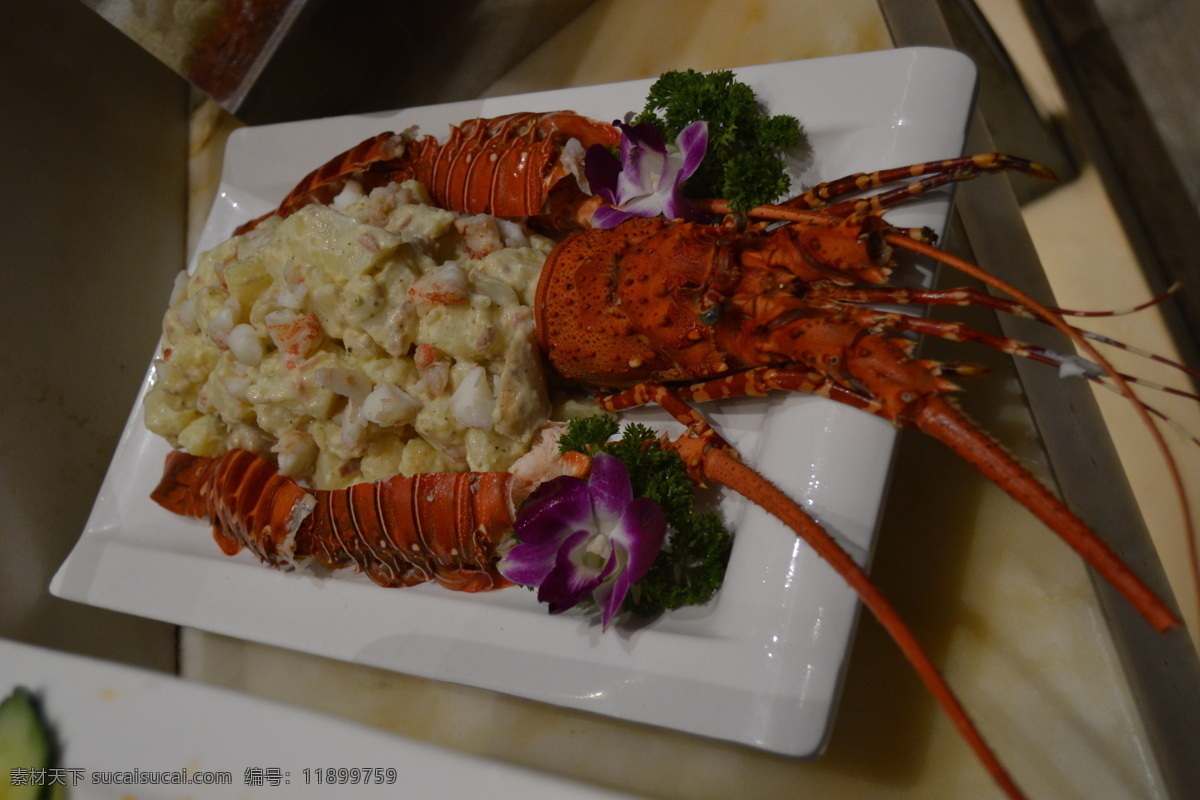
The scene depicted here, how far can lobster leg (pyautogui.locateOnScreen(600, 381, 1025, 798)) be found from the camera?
88 centimetres

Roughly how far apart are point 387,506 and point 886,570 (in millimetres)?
1119

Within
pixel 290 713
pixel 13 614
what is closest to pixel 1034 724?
pixel 290 713

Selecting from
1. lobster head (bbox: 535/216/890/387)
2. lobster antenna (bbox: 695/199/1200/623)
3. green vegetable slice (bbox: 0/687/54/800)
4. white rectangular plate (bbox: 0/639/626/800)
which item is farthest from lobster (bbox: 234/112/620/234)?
green vegetable slice (bbox: 0/687/54/800)

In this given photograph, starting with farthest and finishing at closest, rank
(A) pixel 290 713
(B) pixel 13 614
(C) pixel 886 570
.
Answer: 1. (B) pixel 13 614
2. (C) pixel 886 570
3. (A) pixel 290 713

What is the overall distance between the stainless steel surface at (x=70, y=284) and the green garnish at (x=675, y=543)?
1.85 meters

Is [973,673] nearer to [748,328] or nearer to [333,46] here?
[748,328]

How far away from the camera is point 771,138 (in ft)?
5.36

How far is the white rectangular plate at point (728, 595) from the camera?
125cm

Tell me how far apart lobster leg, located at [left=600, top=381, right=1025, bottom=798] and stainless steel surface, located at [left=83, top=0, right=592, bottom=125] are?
1.62 meters

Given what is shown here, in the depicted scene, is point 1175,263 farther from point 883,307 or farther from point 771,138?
point 771,138

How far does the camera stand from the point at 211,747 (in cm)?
135

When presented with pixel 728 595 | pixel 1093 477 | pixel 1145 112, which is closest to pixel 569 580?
pixel 728 595

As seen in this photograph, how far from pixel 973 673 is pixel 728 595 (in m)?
0.56

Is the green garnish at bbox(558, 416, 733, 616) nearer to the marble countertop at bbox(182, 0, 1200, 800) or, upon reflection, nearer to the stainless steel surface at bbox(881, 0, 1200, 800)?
the marble countertop at bbox(182, 0, 1200, 800)
